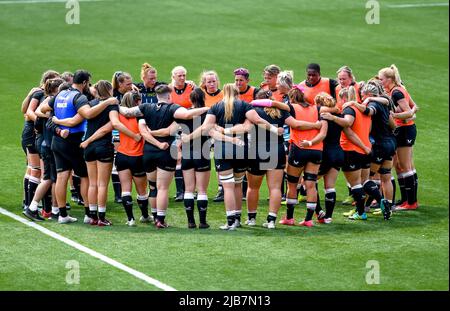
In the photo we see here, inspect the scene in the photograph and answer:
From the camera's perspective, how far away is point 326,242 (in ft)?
45.6

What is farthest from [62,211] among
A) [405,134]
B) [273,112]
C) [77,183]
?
[405,134]

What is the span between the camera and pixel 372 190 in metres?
15.4

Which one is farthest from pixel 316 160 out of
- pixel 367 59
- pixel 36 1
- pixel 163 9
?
pixel 36 1

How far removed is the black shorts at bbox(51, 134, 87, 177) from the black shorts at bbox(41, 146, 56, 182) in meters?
0.20

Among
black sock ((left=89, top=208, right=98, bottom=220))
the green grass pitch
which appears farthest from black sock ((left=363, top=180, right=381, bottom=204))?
black sock ((left=89, top=208, right=98, bottom=220))

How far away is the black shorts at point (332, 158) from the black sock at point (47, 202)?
4.02m

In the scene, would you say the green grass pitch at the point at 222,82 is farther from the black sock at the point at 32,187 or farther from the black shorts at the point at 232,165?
the black shorts at the point at 232,165

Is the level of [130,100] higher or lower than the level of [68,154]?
higher

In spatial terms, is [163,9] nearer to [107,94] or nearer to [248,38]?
[248,38]

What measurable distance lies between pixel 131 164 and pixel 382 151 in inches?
148

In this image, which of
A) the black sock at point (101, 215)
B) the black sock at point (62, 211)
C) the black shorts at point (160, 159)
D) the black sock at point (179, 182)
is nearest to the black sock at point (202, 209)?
the black shorts at point (160, 159)

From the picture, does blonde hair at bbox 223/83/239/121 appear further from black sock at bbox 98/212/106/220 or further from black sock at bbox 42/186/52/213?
black sock at bbox 42/186/52/213

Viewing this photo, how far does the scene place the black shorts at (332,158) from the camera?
49.3 ft

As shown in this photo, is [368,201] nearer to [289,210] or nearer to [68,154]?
[289,210]
